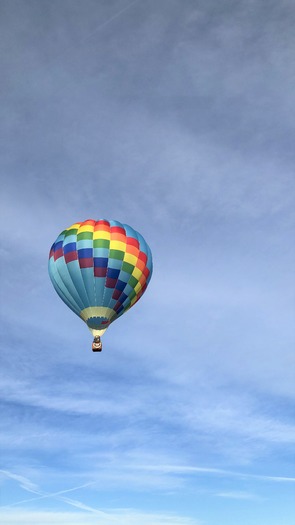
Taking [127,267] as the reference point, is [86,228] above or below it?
above

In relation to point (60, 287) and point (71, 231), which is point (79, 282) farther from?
point (71, 231)

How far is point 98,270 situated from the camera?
4994 cm

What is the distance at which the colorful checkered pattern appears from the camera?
49750 mm

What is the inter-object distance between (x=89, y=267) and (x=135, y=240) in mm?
5944

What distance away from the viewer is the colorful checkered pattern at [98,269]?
49750 millimetres

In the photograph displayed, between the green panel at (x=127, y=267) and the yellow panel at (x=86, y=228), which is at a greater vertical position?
the yellow panel at (x=86, y=228)

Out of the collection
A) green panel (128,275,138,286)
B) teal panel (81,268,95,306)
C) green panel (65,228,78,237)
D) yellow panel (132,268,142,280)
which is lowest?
teal panel (81,268,95,306)

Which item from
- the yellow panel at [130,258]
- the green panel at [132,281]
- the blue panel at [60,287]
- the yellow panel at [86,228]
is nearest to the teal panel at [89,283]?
the blue panel at [60,287]

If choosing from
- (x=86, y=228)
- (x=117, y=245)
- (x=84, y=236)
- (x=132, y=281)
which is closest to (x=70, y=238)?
(x=84, y=236)

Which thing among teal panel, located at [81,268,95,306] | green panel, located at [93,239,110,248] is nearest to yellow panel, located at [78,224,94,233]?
green panel, located at [93,239,110,248]

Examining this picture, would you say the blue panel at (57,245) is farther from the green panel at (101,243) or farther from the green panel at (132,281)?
the green panel at (132,281)

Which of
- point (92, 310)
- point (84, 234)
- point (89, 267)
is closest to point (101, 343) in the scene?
point (92, 310)

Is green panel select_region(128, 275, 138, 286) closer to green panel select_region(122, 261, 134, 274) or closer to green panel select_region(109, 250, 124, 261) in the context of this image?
green panel select_region(122, 261, 134, 274)

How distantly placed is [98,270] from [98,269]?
0.10 meters
